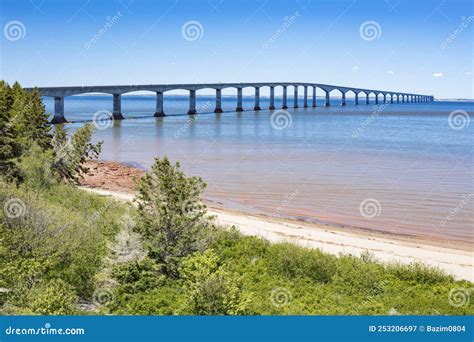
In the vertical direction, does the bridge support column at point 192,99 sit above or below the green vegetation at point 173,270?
above

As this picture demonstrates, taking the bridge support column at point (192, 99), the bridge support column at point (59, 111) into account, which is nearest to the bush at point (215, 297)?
the bridge support column at point (59, 111)

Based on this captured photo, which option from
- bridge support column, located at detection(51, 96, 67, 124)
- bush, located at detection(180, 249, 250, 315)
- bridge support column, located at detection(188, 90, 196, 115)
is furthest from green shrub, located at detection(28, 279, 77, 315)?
bridge support column, located at detection(188, 90, 196, 115)

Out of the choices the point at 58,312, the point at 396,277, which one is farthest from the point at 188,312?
→ the point at 396,277

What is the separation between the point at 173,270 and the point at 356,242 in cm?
854

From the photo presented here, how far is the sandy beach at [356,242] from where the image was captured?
20.3 metres

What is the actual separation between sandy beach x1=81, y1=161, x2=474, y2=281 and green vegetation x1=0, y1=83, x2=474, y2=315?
1504mm

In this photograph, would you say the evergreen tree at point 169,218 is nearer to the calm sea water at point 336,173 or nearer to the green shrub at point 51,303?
the green shrub at point 51,303

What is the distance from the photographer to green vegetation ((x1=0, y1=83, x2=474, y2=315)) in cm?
1350

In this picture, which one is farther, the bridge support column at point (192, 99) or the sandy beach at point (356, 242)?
the bridge support column at point (192, 99)

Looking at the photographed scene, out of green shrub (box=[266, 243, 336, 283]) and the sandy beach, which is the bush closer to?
green shrub (box=[266, 243, 336, 283])

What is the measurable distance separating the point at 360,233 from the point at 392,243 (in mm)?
2055

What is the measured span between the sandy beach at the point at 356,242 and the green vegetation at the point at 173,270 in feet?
4.93

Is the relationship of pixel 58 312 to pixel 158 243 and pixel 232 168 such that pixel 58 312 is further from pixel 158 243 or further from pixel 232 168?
pixel 232 168

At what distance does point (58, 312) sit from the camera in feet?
38.8
